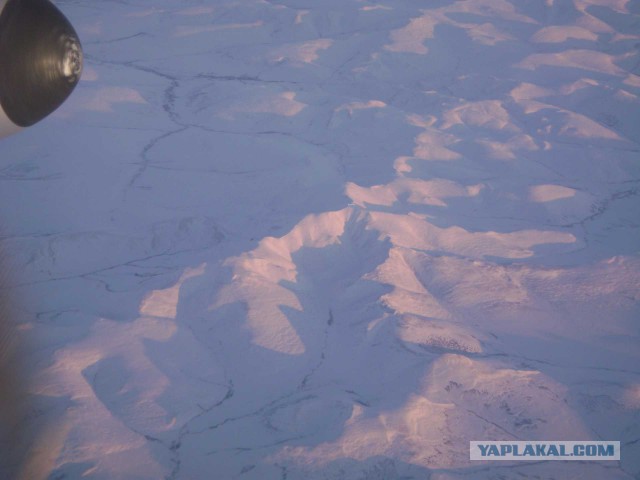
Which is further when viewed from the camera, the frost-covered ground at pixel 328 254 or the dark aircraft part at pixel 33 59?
the frost-covered ground at pixel 328 254

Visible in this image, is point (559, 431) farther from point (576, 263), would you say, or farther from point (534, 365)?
point (576, 263)

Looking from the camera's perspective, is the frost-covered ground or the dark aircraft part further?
the frost-covered ground

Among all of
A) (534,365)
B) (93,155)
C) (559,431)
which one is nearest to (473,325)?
(534,365)

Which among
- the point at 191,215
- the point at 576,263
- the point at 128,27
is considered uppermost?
the point at 128,27

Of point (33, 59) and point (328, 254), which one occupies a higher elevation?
point (33, 59)

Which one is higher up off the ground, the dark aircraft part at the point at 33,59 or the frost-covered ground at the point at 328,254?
the dark aircraft part at the point at 33,59
